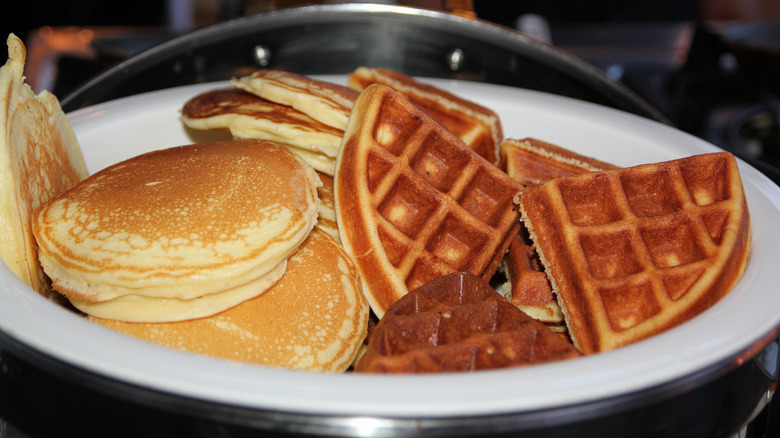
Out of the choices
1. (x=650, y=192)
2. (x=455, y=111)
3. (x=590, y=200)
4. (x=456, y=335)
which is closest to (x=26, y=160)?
(x=456, y=335)

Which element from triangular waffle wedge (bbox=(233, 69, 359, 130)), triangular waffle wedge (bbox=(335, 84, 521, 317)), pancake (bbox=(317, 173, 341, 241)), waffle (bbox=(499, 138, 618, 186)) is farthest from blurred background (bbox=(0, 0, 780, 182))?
pancake (bbox=(317, 173, 341, 241))

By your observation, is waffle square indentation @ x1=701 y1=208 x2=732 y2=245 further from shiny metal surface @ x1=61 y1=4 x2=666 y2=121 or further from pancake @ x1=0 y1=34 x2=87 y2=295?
pancake @ x1=0 y1=34 x2=87 y2=295

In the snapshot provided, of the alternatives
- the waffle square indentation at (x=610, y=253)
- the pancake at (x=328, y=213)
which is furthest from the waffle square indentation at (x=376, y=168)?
the waffle square indentation at (x=610, y=253)

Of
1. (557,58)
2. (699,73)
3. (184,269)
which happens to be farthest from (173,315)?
(699,73)

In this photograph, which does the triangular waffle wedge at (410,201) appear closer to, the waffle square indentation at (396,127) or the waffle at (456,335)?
the waffle square indentation at (396,127)

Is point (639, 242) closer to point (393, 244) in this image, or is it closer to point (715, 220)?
point (715, 220)

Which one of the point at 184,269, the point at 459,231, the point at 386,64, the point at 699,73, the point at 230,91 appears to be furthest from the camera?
the point at 699,73

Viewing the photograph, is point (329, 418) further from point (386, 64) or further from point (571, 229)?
point (386, 64)
